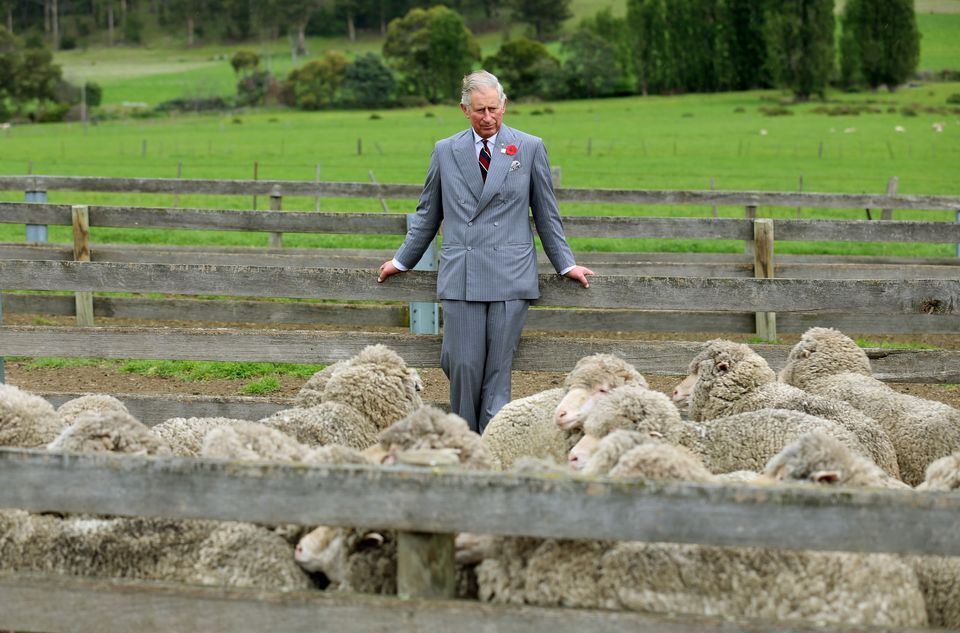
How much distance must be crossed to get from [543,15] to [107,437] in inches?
5351

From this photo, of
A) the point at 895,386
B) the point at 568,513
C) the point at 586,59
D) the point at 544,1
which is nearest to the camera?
the point at 568,513

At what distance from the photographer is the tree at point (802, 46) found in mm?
77000

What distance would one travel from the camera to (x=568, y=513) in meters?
2.88

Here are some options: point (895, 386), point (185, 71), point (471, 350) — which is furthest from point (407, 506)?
point (185, 71)

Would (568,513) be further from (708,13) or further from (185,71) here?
(185,71)

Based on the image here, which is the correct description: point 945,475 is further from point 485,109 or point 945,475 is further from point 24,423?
point 24,423

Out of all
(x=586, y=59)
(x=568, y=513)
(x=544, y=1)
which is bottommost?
(x=568, y=513)

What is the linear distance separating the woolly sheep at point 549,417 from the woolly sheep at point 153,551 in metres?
1.75

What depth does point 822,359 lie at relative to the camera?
587 cm

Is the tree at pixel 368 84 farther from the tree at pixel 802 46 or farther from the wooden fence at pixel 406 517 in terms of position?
the wooden fence at pixel 406 517

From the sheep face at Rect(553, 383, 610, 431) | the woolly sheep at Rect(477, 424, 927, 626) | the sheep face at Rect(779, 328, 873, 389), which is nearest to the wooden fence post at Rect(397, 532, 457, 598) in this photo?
the woolly sheep at Rect(477, 424, 927, 626)

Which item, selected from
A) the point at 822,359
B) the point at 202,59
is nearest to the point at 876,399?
the point at 822,359

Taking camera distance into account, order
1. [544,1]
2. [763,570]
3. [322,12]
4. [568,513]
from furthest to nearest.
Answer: [322,12] < [544,1] < [763,570] < [568,513]

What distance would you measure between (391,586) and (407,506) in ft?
1.56
